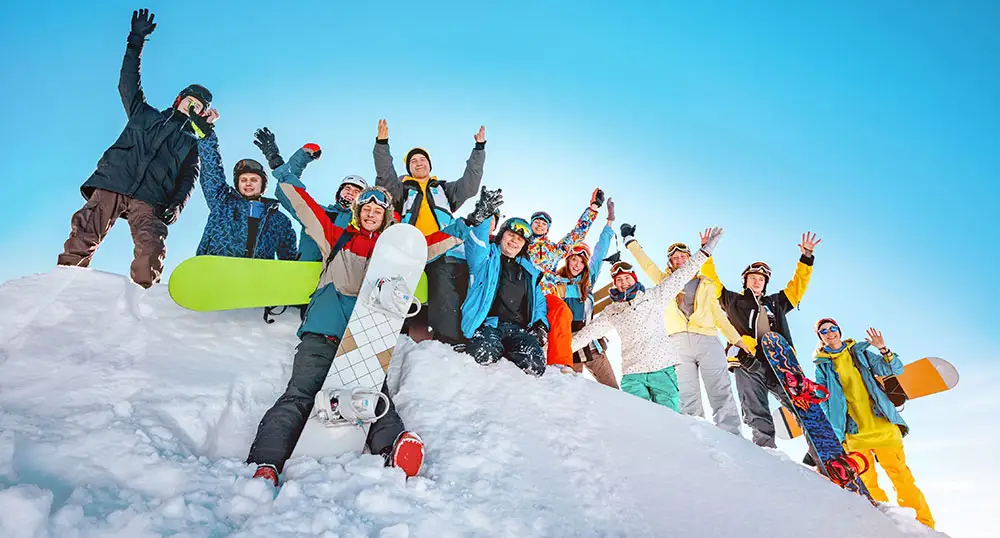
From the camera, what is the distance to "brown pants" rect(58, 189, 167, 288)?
14.1ft

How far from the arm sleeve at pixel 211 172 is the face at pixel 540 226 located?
3.35m

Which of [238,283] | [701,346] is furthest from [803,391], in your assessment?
[238,283]

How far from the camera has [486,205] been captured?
4.38 metres

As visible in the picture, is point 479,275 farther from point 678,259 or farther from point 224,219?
point 678,259

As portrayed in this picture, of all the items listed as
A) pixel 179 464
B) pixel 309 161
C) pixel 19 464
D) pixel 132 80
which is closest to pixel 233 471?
pixel 179 464

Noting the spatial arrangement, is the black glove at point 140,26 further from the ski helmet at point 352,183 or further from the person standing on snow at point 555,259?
the person standing on snow at point 555,259

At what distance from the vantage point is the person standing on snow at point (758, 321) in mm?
5695

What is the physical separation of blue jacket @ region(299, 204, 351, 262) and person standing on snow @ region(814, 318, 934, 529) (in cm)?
554

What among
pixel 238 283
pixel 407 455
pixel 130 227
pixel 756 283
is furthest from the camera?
pixel 756 283

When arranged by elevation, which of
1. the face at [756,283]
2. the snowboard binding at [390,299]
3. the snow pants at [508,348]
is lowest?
the snow pants at [508,348]

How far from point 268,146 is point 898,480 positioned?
7686 millimetres

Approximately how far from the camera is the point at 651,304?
226 inches

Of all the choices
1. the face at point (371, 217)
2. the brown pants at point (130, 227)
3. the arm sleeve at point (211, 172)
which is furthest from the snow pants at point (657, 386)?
the brown pants at point (130, 227)

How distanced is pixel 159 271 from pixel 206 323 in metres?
1.19
